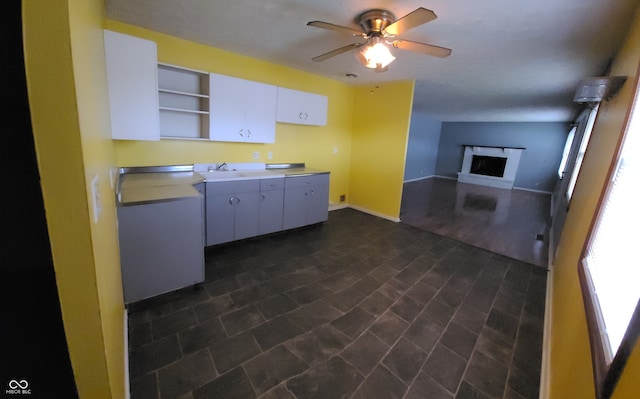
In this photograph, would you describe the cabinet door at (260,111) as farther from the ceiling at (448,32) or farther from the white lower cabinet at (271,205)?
the white lower cabinet at (271,205)

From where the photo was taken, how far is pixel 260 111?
3.23 meters

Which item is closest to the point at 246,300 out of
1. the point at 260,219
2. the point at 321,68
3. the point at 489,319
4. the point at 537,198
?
the point at 260,219

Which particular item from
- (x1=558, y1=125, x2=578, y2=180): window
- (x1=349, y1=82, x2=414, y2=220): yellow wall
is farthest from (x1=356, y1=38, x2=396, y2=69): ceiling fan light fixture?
(x1=558, y1=125, x2=578, y2=180): window

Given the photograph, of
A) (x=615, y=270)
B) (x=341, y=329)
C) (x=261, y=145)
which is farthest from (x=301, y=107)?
(x=615, y=270)

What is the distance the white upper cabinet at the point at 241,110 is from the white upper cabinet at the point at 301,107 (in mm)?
149

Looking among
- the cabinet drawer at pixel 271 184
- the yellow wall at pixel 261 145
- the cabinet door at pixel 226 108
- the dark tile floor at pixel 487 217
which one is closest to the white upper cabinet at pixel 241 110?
the cabinet door at pixel 226 108

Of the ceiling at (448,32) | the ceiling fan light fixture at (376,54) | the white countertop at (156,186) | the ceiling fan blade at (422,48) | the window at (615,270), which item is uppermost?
the ceiling at (448,32)

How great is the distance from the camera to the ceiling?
70.0 inches

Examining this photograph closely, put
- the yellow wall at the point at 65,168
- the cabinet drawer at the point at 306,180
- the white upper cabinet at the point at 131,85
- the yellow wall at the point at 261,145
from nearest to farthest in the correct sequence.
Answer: the yellow wall at the point at 65,168
the white upper cabinet at the point at 131,85
the yellow wall at the point at 261,145
the cabinet drawer at the point at 306,180

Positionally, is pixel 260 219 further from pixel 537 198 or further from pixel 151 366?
pixel 537 198

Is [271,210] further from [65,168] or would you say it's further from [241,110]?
[65,168]

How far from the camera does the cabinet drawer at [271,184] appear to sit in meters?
3.16

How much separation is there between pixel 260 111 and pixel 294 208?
1.36 metres

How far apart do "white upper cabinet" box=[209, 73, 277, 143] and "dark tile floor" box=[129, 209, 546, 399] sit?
1427mm
